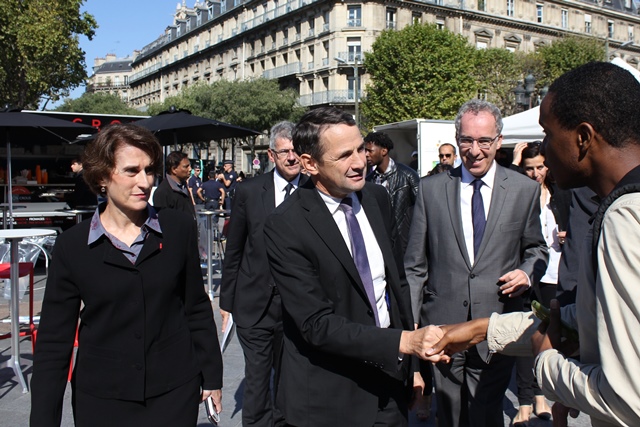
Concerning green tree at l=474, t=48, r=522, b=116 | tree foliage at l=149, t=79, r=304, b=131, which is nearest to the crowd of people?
green tree at l=474, t=48, r=522, b=116

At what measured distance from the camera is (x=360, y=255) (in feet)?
7.96

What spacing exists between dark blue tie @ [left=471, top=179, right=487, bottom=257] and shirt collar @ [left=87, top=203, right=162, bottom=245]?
176cm

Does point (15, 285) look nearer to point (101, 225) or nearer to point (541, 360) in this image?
point (101, 225)

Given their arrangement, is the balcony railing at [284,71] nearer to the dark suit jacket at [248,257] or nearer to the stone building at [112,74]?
the dark suit jacket at [248,257]

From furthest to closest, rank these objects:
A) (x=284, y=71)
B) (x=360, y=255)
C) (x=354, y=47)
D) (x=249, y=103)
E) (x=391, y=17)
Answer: (x=284, y=71) < (x=391, y=17) < (x=354, y=47) < (x=249, y=103) < (x=360, y=255)

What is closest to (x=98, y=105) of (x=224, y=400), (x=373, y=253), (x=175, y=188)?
(x=175, y=188)

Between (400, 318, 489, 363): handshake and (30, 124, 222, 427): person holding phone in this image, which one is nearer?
(400, 318, 489, 363): handshake

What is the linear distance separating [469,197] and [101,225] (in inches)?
80.2

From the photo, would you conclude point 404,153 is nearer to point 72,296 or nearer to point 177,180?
point 177,180

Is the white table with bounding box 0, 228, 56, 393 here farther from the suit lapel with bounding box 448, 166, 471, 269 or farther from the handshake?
the handshake

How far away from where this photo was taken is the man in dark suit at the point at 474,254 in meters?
3.31

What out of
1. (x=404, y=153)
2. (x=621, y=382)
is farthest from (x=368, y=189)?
(x=404, y=153)

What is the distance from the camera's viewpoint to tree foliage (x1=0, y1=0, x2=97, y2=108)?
30469 millimetres

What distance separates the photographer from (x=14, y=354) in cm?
524
